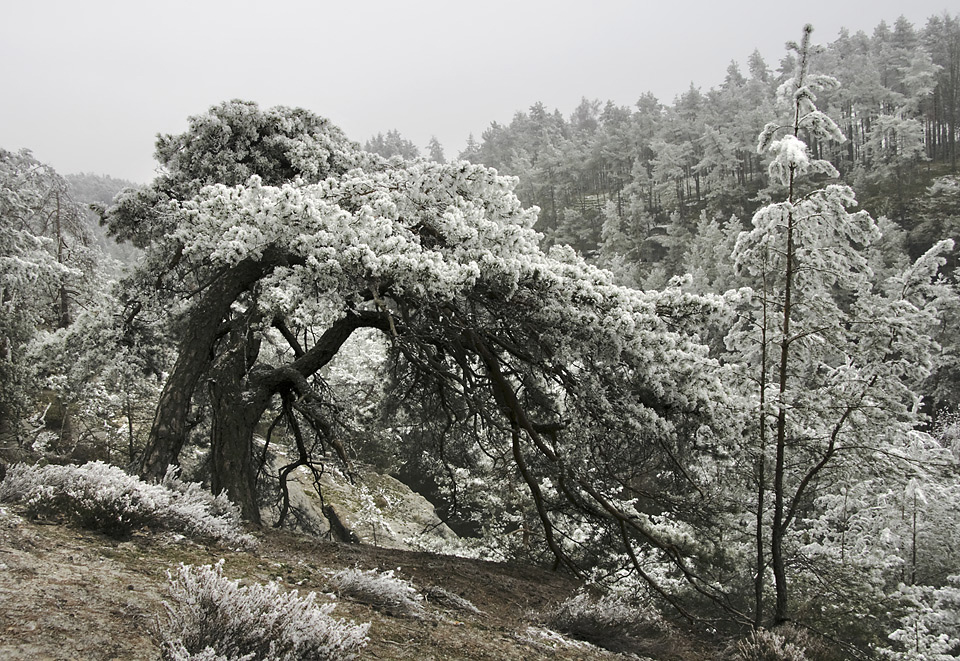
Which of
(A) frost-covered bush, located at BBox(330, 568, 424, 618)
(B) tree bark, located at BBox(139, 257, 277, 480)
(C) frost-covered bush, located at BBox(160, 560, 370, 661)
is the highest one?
(B) tree bark, located at BBox(139, 257, 277, 480)

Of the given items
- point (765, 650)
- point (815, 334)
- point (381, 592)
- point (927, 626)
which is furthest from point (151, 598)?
point (927, 626)

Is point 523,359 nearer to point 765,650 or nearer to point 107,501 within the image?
point 765,650

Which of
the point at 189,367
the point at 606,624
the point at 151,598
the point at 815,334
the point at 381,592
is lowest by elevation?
the point at 606,624

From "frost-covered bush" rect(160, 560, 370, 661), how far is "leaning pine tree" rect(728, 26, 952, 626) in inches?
216

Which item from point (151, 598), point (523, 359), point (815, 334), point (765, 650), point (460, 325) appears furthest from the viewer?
point (815, 334)

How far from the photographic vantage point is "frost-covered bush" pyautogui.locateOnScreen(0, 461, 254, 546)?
488 cm

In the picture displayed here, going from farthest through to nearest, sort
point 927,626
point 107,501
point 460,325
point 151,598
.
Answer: point 927,626
point 460,325
point 107,501
point 151,598

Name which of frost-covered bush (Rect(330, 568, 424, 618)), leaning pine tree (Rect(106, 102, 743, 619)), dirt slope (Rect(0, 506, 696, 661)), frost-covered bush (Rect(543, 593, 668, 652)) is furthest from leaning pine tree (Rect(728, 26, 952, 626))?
frost-covered bush (Rect(330, 568, 424, 618))

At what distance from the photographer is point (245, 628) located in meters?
2.80

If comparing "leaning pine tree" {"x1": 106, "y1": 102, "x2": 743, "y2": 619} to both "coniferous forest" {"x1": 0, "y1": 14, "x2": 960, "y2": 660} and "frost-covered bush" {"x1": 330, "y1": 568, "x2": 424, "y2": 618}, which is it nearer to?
"coniferous forest" {"x1": 0, "y1": 14, "x2": 960, "y2": 660}

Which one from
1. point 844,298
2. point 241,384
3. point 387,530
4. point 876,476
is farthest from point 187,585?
point 844,298

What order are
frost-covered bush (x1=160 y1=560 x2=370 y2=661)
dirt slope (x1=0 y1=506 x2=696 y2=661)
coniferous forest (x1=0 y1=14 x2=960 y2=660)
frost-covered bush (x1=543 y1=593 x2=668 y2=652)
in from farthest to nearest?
coniferous forest (x1=0 y1=14 x2=960 y2=660), frost-covered bush (x1=543 y1=593 x2=668 y2=652), dirt slope (x1=0 y1=506 x2=696 y2=661), frost-covered bush (x1=160 y1=560 x2=370 y2=661)

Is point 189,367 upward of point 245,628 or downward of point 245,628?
upward

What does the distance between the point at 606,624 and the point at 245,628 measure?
12.0 ft
